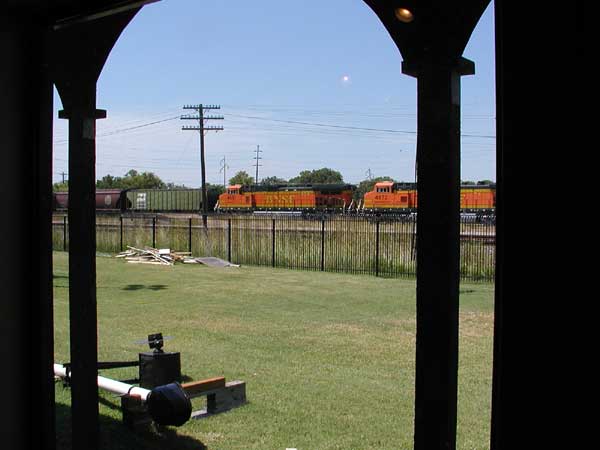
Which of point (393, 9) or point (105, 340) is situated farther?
point (105, 340)

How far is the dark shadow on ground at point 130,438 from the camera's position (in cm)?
499

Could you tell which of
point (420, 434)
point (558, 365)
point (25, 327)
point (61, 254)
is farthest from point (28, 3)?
point (61, 254)

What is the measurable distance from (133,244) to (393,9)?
1124 inches

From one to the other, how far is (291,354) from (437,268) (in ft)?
20.1

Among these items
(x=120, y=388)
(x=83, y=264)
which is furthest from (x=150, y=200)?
(x=83, y=264)

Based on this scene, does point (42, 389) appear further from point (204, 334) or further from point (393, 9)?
point (204, 334)

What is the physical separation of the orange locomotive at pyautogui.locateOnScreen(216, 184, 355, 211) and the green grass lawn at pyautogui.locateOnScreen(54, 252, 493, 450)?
4109 cm

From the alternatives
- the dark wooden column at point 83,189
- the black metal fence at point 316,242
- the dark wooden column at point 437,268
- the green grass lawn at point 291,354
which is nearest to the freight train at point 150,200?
the black metal fence at point 316,242

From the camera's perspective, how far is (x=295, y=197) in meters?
60.0

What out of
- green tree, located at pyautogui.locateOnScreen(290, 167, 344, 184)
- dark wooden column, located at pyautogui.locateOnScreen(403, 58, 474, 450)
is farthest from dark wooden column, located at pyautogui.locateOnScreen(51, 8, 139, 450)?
green tree, located at pyautogui.locateOnScreen(290, 167, 344, 184)

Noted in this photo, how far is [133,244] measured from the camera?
3055cm

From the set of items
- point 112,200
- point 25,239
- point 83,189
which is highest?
point 112,200

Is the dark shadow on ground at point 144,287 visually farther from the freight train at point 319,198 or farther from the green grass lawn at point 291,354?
the freight train at point 319,198

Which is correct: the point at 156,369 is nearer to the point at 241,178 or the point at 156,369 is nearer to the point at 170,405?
the point at 170,405
